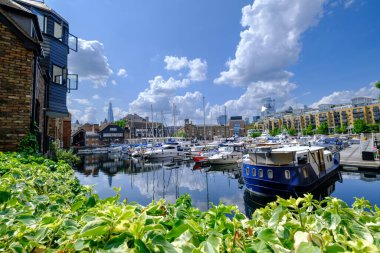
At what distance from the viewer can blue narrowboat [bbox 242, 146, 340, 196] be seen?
11.7 m

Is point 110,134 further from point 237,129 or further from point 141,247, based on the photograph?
point 237,129

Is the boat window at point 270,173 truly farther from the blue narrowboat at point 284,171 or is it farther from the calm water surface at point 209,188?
the calm water surface at point 209,188

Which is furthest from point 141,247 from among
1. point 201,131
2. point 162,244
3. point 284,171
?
point 201,131

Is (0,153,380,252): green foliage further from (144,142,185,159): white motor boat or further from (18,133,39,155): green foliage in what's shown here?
(144,142,185,159): white motor boat

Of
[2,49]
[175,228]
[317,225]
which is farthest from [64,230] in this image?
[2,49]

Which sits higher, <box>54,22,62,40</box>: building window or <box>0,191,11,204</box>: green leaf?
<box>54,22,62,40</box>: building window

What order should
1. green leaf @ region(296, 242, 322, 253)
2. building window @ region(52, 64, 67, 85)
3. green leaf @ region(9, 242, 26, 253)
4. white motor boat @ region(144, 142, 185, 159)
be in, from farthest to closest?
white motor boat @ region(144, 142, 185, 159) < building window @ region(52, 64, 67, 85) < green leaf @ region(9, 242, 26, 253) < green leaf @ region(296, 242, 322, 253)

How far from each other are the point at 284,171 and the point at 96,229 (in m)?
12.7

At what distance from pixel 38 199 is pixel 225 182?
1920cm

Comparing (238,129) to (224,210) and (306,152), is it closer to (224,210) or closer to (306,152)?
(306,152)

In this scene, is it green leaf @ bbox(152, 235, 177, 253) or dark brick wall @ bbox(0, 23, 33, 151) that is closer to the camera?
green leaf @ bbox(152, 235, 177, 253)

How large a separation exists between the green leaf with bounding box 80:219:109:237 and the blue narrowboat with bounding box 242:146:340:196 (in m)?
12.6

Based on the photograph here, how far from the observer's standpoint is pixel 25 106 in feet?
22.8

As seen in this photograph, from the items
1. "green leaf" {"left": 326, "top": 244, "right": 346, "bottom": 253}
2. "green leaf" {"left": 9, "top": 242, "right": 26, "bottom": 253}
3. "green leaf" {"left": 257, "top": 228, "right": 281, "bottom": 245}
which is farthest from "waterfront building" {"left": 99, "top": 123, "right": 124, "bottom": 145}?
"green leaf" {"left": 326, "top": 244, "right": 346, "bottom": 253}
